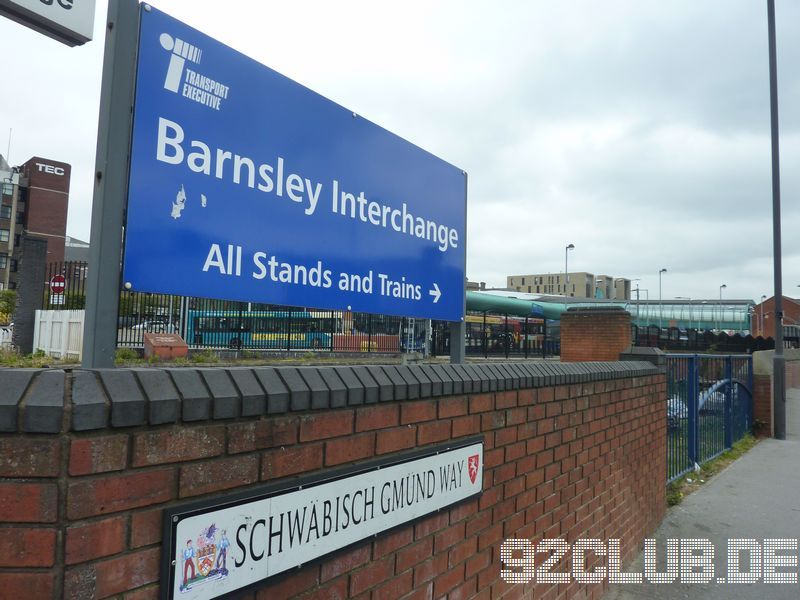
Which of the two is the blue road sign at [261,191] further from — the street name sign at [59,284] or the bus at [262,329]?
the street name sign at [59,284]

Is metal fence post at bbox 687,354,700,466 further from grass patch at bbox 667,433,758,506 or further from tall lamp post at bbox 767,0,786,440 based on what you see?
tall lamp post at bbox 767,0,786,440

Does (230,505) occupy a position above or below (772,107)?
below

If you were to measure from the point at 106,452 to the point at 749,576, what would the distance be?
515 cm

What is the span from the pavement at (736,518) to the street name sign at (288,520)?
2.82 m

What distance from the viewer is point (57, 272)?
270 inches

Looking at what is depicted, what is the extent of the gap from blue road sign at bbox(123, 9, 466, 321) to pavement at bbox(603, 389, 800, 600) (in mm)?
3231

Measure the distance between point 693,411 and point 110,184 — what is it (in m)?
8.22

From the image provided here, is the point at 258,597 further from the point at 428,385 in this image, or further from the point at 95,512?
the point at 428,385

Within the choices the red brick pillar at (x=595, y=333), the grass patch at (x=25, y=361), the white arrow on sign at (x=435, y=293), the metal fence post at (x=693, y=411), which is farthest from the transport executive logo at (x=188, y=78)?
the red brick pillar at (x=595, y=333)

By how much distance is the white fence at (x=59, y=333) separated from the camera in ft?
14.8

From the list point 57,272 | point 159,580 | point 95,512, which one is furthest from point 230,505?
point 57,272

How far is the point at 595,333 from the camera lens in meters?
11.2

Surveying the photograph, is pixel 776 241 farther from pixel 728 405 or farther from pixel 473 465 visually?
pixel 473 465

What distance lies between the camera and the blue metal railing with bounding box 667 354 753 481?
24.3 feet
